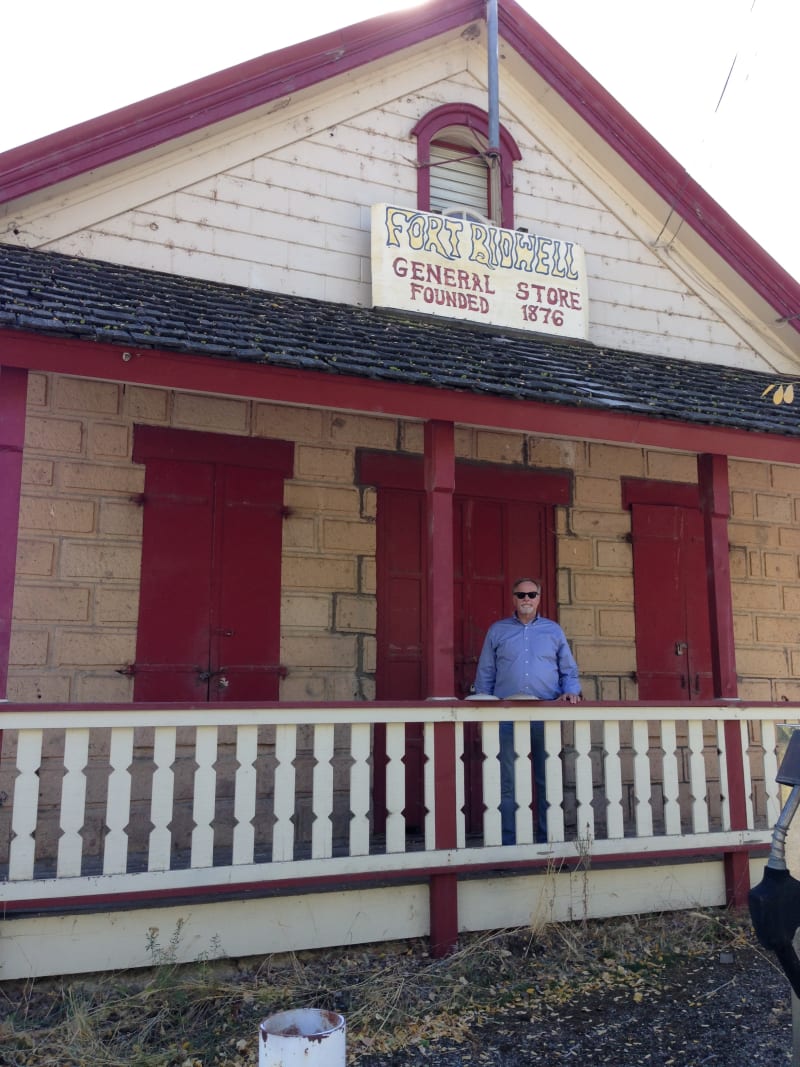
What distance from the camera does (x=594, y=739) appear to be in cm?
743

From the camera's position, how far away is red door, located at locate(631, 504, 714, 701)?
25.0 feet

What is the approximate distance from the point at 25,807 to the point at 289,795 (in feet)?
4.31

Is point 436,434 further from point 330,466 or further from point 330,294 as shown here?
point 330,294

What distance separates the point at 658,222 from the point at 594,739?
187 inches

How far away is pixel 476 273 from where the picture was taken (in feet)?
24.5

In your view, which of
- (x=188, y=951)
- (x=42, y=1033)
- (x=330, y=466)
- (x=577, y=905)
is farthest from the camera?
(x=330, y=466)

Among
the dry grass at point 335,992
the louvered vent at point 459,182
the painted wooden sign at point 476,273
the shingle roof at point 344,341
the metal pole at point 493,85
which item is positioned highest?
the metal pole at point 493,85

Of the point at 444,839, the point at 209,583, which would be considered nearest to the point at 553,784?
the point at 444,839

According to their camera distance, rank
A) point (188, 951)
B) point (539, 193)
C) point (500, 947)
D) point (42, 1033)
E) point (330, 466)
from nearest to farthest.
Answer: point (42, 1033) < point (188, 951) < point (500, 947) < point (330, 466) < point (539, 193)

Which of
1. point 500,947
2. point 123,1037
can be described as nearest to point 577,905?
point 500,947

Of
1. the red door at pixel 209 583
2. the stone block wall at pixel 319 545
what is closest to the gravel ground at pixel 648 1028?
the stone block wall at pixel 319 545

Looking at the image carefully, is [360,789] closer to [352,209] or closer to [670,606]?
[670,606]

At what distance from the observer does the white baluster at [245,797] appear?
4.82 m

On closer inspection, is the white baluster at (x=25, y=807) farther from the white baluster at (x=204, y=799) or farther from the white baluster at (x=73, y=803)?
the white baluster at (x=204, y=799)
